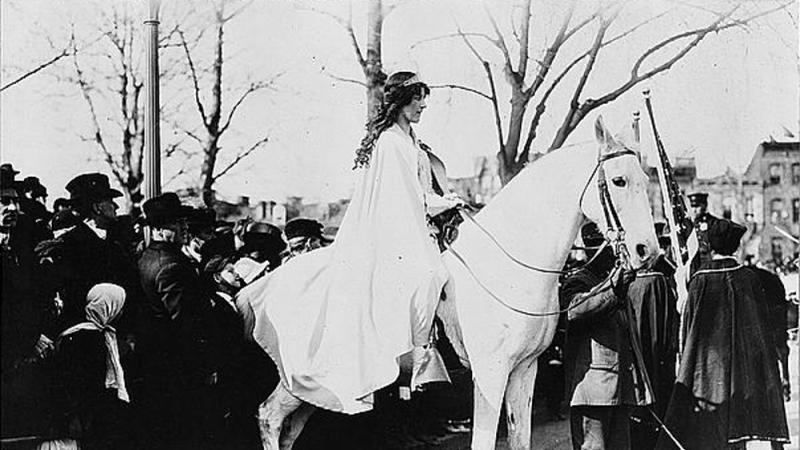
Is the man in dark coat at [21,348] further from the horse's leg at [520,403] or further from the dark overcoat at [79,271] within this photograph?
the horse's leg at [520,403]

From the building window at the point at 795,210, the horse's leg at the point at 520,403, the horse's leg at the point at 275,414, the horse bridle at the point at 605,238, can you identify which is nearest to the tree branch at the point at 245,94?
the horse bridle at the point at 605,238

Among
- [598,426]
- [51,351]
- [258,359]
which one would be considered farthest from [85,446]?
[598,426]

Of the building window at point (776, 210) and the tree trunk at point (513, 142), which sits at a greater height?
the tree trunk at point (513, 142)

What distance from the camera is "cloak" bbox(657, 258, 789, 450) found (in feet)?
21.0

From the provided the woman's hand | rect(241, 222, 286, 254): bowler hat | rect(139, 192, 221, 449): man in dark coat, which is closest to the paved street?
rect(139, 192, 221, 449): man in dark coat

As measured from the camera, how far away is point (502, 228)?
5.62 meters

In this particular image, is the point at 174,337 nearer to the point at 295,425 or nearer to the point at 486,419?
the point at 295,425

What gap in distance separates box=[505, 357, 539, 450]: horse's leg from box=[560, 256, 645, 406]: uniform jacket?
32 cm

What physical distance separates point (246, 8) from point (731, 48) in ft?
11.2

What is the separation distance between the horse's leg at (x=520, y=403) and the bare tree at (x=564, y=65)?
1830 mm

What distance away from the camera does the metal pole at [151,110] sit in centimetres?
589

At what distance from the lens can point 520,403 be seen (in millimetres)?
5691

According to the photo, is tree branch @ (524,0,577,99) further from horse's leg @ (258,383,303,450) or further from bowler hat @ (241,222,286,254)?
horse's leg @ (258,383,303,450)

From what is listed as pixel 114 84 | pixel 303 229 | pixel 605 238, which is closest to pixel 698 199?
pixel 605 238
